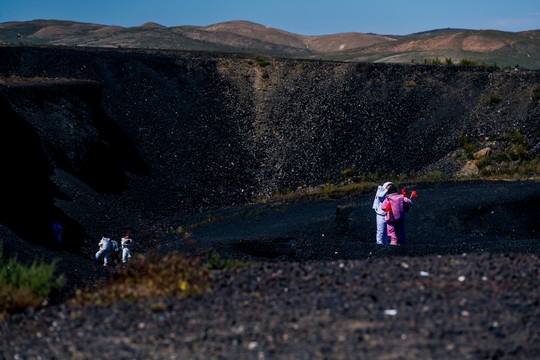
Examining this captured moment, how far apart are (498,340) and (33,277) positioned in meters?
5.50

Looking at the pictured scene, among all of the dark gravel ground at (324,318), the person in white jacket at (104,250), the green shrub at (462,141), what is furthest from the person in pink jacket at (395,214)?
the green shrub at (462,141)

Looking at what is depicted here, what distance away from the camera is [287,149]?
29.0 m

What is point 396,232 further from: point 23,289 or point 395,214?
point 23,289

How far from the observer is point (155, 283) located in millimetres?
6430

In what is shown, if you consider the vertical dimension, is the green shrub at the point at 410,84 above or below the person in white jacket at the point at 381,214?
above

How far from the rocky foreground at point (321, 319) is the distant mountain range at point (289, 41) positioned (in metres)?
63.6

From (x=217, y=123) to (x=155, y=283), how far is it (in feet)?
81.9

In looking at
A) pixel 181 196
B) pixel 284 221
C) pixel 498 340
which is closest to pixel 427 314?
pixel 498 340

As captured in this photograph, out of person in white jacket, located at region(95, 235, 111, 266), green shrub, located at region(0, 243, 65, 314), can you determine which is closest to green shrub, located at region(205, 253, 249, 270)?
green shrub, located at region(0, 243, 65, 314)

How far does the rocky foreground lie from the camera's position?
471 cm

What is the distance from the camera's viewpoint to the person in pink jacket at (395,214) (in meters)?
12.0

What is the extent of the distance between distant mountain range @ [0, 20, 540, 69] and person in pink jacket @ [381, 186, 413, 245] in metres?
57.6

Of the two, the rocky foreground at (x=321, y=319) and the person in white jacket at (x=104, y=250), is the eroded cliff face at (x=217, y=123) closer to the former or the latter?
the person in white jacket at (x=104, y=250)

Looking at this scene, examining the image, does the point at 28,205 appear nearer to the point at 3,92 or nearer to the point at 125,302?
the point at 3,92
